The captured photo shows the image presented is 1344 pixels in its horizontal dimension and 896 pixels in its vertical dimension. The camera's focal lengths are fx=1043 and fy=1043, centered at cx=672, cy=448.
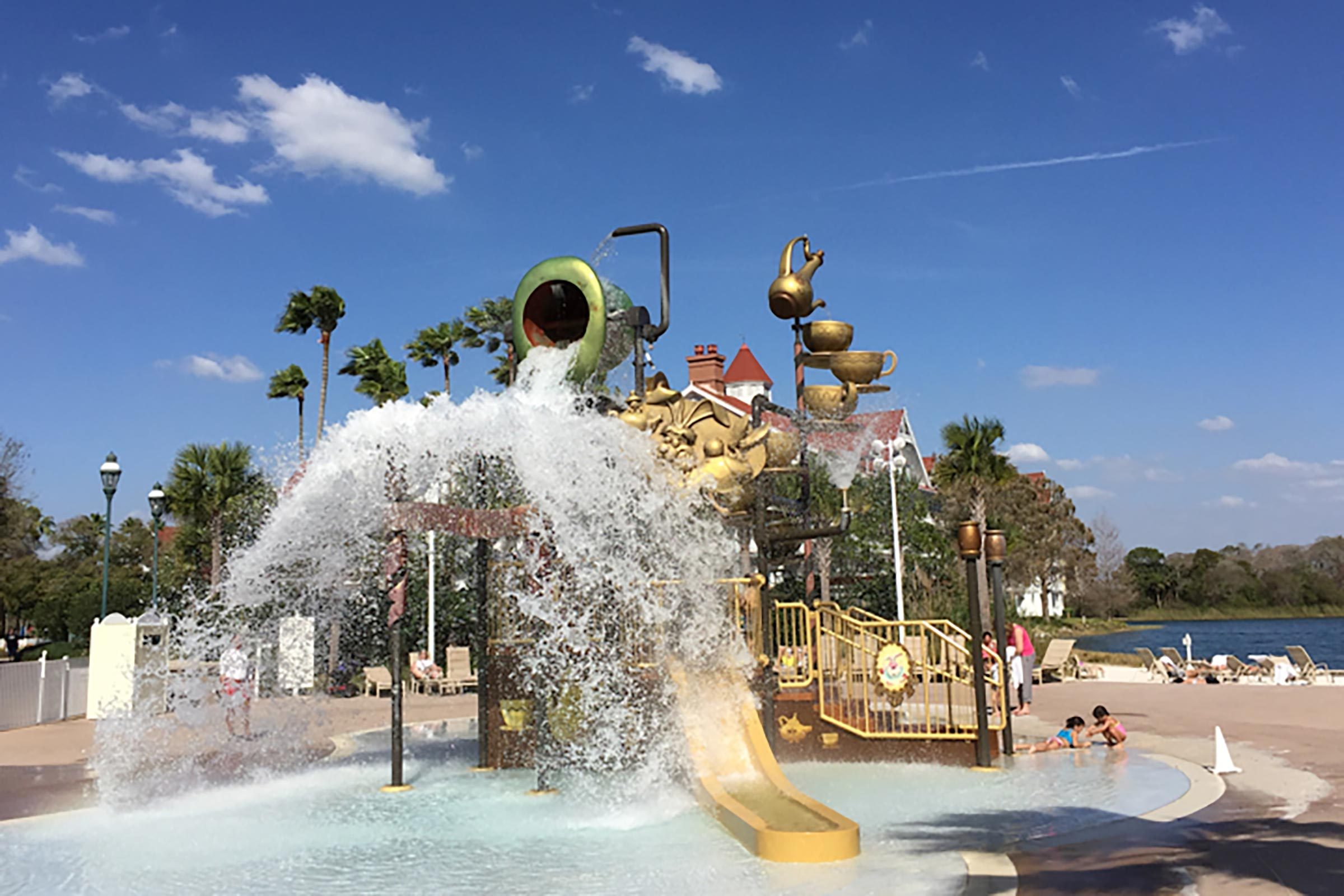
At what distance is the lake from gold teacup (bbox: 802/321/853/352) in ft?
94.4

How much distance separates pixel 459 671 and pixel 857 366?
1554 cm

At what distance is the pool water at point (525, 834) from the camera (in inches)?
275

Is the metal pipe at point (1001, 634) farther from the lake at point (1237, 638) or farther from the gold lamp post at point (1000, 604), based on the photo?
the lake at point (1237, 638)

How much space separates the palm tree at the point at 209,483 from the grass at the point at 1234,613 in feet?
274

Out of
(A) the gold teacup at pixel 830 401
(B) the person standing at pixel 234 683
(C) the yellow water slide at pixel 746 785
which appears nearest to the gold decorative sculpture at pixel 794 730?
(C) the yellow water slide at pixel 746 785

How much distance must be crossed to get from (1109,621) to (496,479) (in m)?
79.6

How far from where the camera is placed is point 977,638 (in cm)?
1080

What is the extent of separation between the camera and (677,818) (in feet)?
29.4

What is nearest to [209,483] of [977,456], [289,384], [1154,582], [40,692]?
[289,384]

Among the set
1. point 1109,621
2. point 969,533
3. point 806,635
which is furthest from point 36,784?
point 1109,621

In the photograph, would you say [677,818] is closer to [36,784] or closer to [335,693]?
[36,784]

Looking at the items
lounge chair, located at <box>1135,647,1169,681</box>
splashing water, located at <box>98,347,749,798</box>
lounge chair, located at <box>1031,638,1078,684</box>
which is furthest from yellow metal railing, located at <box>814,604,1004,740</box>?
lounge chair, located at <box>1135,647,1169,681</box>

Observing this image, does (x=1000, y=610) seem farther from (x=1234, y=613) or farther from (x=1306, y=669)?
(x=1234, y=613)

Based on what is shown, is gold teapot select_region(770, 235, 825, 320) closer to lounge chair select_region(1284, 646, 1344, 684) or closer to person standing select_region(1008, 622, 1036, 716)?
person standing select_region(1008, 622, 1036, 716)
